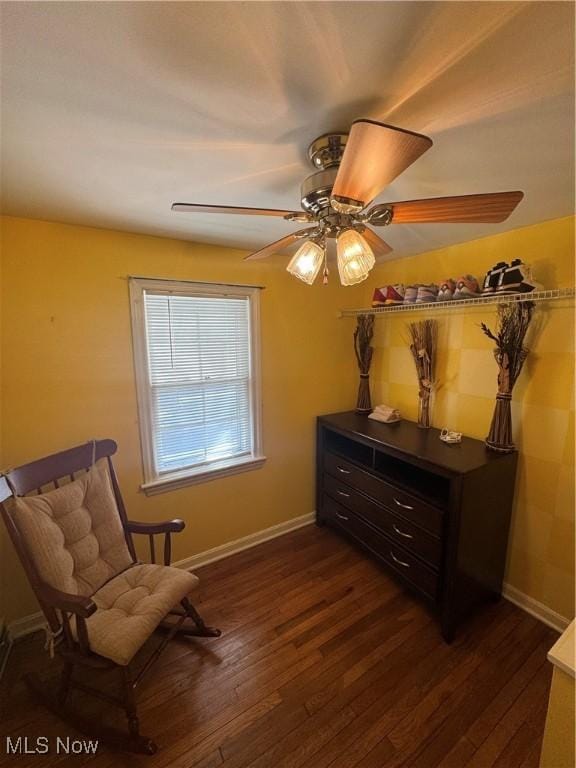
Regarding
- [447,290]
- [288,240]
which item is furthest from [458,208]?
[447,290]

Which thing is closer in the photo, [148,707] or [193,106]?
[193,106]

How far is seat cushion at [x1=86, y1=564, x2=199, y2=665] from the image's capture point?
4.06 feet

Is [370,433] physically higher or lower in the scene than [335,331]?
lower

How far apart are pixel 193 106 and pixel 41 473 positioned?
167 centimetres

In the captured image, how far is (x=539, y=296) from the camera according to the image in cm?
154

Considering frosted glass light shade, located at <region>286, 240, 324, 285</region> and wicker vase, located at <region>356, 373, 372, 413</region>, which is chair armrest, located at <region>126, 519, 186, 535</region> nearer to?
frosted glass light shade, located at <region>286, 240, 324, 285</region>

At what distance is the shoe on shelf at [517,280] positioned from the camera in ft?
5.26

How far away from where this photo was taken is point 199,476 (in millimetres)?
2162

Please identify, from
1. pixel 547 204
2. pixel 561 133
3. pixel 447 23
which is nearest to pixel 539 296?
pixel 547 204

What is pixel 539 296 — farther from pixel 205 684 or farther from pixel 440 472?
pixel 205 684

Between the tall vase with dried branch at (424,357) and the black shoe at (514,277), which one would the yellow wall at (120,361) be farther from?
the black shoe at (514,277)

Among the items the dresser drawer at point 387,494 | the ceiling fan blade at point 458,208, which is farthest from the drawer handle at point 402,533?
the ceiling fan blade at point 458,208

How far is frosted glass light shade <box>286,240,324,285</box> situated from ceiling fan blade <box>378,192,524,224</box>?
0.26 metres

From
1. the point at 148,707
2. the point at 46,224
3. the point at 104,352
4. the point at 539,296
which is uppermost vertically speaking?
the point at 46,224
